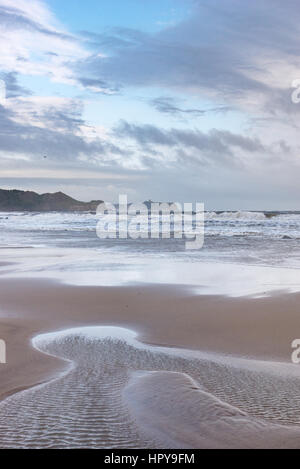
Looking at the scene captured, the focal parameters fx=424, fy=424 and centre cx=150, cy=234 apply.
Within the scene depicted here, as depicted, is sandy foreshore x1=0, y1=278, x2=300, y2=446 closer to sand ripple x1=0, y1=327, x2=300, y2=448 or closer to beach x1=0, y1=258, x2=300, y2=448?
beach x1=0, y1=258, x2=300, y2=448

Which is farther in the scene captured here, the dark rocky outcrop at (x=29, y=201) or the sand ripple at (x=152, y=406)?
the dark rocky outcrop at (x=29, y=201)

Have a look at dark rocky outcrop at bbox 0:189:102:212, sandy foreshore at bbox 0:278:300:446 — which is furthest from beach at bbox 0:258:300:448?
dark rocky outcrop at bbox 0:189:102:212

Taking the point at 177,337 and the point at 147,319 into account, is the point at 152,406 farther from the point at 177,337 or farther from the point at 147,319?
the point at 147,319

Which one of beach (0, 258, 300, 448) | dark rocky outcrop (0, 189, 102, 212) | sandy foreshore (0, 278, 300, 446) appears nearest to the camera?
beach (0, 258, 300, 448)

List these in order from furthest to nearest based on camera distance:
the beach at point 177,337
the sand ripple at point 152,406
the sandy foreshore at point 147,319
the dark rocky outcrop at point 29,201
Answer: the dark rocky outcrop at point 29,201
the sandy foreshore at point 147,319
the beach at point 177,337
the sand ripple at point 152,406

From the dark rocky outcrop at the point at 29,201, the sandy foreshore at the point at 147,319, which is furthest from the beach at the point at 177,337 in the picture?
the dark rocky outcrop at the point at 29,201

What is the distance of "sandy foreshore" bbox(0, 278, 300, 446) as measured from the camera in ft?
14.6

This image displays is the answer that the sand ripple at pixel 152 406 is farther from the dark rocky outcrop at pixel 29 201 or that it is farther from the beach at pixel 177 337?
the dark rocky outcrop at pixel 29 201

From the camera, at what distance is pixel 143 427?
2.90 metres

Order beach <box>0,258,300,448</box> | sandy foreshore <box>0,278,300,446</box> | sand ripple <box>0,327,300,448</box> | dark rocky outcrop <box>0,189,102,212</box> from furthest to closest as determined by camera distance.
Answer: dark rocky outcrop <box>0,189,102,212</box>
sandy foreshore <box>0,278,300,446</box>
beach <box>0,258,300,448</box>
sand ripple <box>0,327,300,448</box>

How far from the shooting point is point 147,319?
618 centimetres

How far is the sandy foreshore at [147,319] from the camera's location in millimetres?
4465

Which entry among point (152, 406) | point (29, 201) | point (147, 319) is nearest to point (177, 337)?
point (147, 319)

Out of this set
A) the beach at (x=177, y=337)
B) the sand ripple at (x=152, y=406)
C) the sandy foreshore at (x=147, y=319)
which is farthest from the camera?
the sandy foreshore at (x=147, y=319)
